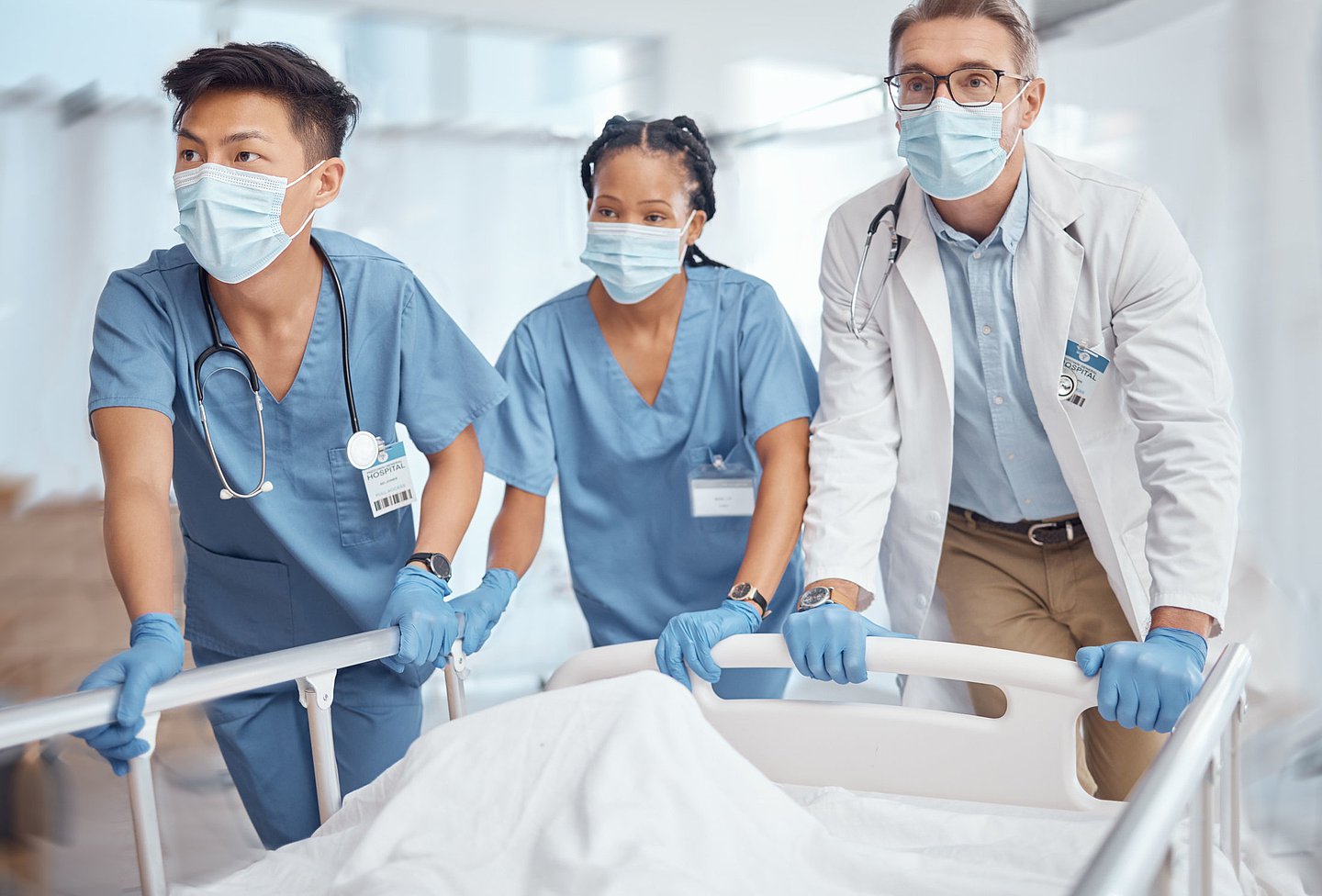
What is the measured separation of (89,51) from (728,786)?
8.42 feet

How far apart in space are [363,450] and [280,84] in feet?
1.66

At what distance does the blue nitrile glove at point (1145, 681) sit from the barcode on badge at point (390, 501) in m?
0.94

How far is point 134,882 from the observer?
2.55m

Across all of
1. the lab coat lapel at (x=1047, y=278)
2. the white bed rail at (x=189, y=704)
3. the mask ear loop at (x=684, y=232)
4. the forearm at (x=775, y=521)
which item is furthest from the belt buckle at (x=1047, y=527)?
the white bed rail at (x=189, y=704)

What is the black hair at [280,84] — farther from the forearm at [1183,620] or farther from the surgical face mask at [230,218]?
the forearm at [1183,620]

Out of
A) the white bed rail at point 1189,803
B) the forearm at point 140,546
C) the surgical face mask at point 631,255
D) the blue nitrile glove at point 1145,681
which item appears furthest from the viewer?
the surgical face mask at point 631,255

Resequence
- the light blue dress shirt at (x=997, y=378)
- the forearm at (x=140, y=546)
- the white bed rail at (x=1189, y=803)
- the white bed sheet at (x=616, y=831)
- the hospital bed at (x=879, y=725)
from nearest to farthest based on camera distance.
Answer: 1. the white bed rail at (x=1189, y=803)
2. the white bed sheet at (x=616, y=831)
3. the hospital bed at (x=879, y=725)
4. the forearm at (x=140, y=546)
5. the light blue dress shirt at (x=997, y=378)

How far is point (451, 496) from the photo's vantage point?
67.1 inches

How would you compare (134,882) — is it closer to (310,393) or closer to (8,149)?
(310,393)

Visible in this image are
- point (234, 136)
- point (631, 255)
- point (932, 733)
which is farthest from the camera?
point (631, 255)

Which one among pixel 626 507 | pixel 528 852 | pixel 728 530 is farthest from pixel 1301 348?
pixel 528 852

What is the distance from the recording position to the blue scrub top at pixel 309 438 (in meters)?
1.58

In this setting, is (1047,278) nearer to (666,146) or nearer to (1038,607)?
(1038,607)

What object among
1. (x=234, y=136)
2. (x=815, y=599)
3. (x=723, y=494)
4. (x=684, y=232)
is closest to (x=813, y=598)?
(x=815, y=599)
